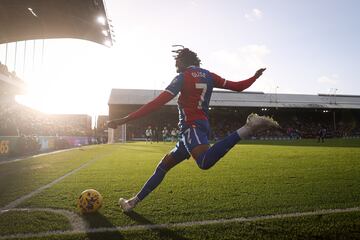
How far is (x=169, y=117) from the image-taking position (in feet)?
192

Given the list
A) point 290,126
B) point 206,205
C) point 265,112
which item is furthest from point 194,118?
point 290,126

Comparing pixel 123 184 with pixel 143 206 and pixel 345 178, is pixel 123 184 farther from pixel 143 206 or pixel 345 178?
pixel 345 178

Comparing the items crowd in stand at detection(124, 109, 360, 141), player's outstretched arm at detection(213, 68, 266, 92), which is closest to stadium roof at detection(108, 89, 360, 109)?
crowd in stand at detection(124, 109, 360, 141)

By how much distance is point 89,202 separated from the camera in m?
4.71

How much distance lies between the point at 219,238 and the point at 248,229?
459mm

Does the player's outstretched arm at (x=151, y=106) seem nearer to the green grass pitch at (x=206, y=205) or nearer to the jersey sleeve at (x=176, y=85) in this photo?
the jersey sleeve at (x=176, y=85)

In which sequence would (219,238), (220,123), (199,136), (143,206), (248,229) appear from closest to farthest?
(219,238)
(248,229)
(199,136)
(143,206)
(220,123)

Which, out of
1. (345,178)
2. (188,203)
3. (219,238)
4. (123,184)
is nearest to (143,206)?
(188,203)

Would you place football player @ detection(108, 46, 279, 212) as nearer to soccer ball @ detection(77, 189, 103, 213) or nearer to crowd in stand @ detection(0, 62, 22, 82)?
soccer ball @ detection(77, 189, 103, 213)

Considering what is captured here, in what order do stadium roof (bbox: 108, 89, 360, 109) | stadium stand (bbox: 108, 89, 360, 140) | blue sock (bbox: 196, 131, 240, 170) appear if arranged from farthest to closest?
stadium stand (bbox: 108, 89, 360, 140), stadium roof (bbox: 108, 89, 360, 109), blue sock (bbox: 196, 131, 240, 170)

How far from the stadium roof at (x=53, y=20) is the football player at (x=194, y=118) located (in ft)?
77.1

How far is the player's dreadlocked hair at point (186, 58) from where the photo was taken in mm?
4617

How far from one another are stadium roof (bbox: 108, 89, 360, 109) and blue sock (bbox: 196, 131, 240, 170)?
49.9 meters

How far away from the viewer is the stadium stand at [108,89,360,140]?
56719 mm
